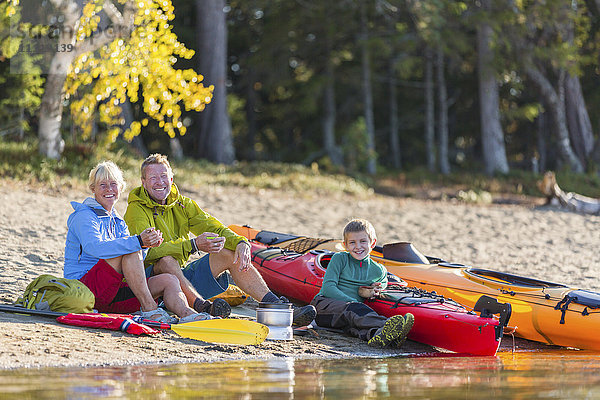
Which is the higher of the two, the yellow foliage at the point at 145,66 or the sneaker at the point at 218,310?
the yellow foliage at the point at 145,66

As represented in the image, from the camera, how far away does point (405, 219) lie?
1266cm

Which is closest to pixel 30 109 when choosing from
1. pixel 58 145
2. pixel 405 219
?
pixel 58 145

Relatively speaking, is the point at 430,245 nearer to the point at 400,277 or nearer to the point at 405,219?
the point at 405,219

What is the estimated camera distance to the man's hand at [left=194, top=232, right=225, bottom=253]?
5.47m

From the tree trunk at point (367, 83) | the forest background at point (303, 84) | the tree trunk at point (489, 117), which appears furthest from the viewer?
the tree trunk at point (367, 83)

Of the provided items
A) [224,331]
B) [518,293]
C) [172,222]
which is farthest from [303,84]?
[224,331]

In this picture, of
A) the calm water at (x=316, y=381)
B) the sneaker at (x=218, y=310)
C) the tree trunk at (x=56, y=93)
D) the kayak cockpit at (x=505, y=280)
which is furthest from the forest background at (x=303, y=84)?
the calm water at (x=316, y=381)

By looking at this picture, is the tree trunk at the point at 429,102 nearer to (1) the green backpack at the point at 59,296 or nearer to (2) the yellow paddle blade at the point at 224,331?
(2) the yellow paddle blade at the point at 224,331

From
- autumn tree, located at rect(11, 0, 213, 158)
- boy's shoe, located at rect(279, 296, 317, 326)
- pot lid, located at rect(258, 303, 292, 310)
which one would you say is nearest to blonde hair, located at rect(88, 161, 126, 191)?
pot lid, located at rect(258, 303, 292, 310)

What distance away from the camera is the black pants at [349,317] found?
5695 mm

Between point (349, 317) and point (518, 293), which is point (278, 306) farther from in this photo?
point (518, 293)

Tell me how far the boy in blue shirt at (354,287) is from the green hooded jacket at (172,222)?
74cm

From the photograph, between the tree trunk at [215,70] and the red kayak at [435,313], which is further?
the tree trunk at [215,70]

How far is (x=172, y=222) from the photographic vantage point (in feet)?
19.4
